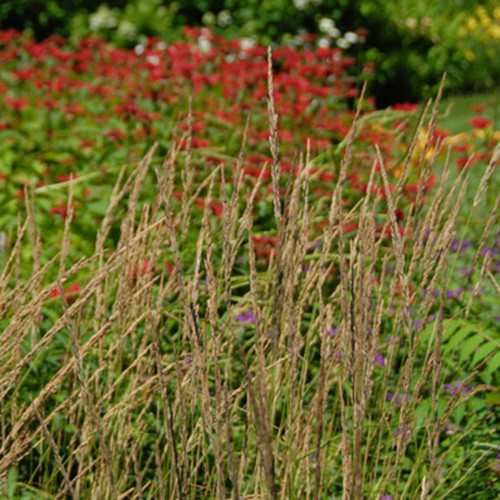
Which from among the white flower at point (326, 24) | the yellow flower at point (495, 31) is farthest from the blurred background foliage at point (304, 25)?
the yellow flower at point (495, 31)

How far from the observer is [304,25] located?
29.0 ft

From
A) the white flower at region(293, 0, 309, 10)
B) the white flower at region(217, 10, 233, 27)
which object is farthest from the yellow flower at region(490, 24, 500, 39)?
the white flower at region(217, 10, 233, 27)

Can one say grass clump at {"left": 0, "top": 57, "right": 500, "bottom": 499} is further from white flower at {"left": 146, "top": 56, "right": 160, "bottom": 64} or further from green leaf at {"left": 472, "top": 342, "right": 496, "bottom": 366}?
white flower at {"left": 146, "top": 56, "right": 160, "bottom": 64}

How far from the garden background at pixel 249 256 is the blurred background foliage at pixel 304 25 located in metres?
0.03

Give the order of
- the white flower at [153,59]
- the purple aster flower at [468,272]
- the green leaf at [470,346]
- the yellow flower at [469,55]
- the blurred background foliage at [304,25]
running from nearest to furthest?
the purple aster flower at [468,272] → the green leaf at [470,346] → the white flower at [153,59] → the blurred background foliage at [304,25] → the yellow flower at [469,55]

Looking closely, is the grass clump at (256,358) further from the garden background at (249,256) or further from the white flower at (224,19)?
the white flower at (224,19)

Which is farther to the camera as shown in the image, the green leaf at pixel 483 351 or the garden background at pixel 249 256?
the green leaf at pixel 483 351

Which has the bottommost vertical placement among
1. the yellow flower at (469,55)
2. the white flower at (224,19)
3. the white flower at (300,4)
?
the yellow flower at (469,55)

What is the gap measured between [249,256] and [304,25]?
8.10 metres

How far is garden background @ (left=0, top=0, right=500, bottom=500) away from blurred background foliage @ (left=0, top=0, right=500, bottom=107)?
3 cm

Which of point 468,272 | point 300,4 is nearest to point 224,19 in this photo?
point 300,4

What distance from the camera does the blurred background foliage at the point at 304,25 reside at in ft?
27.8

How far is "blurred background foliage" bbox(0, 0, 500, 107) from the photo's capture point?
8.46 metres

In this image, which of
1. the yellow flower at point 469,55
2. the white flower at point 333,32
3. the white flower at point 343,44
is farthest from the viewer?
the yellow flower at point 469,55
